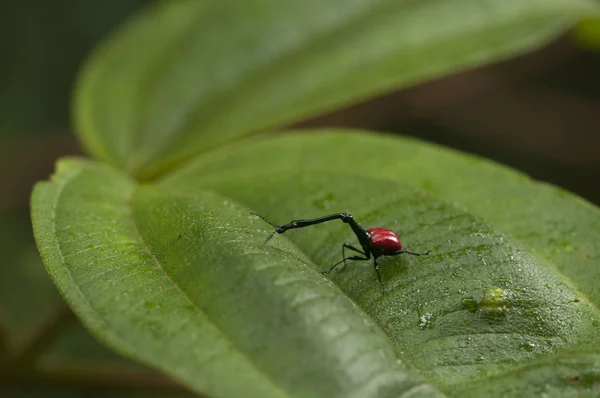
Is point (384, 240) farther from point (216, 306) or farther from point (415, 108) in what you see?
point (415, 108)

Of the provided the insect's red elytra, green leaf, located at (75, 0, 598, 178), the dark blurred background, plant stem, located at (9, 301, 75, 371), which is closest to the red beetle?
the insect's red elytra

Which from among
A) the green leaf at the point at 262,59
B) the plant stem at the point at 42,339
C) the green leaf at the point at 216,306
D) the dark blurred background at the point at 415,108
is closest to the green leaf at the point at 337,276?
the green leaf at the point at 216,306

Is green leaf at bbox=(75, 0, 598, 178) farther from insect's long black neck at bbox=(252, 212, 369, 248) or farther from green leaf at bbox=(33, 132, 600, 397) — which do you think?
insect's long black neck at bbox=(252, 212, 369, 248)

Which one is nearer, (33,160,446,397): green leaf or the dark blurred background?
(33,160,446,397): green leaf

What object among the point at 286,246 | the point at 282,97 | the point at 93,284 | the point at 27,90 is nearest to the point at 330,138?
the point at 282,97

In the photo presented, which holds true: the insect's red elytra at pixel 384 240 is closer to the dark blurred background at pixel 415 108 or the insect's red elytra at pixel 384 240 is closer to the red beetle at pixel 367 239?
the red beetle at pixel 367 239
